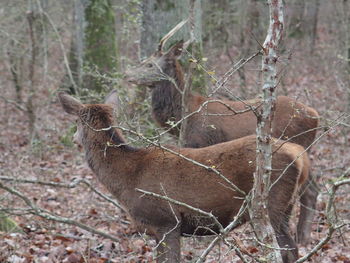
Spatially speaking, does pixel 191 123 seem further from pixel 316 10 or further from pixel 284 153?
pixel 316 10

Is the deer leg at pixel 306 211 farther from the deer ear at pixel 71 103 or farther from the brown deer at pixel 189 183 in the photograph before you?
the deer ear at pixel 71 103

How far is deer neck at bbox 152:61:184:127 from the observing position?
9.80 meters

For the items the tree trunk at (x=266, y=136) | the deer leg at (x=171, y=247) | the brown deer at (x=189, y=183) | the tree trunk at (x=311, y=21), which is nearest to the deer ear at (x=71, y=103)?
the brown deer at (x=189, y=183)

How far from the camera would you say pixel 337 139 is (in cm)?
1447

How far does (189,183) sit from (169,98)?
139 inches

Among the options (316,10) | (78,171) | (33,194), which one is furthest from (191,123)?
(316,10)

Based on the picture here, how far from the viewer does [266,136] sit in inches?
190

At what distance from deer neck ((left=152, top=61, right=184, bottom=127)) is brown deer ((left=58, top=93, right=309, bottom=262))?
283 cm

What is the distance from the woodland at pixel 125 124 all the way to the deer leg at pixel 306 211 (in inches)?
4.6

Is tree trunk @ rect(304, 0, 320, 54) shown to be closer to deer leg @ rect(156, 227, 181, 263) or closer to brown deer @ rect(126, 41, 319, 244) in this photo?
brown deer @ rect(126, 41, 319, 244)

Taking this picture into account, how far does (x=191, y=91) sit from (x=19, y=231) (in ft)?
11.1

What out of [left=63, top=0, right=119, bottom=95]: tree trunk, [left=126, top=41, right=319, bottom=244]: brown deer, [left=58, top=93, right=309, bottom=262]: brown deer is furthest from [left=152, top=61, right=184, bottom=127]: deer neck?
[left=63, top=0, right=119, bottom=95]: tree trunk

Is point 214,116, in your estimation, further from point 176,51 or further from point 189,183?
point 189,183

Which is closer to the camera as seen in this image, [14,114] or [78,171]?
[78,171]
